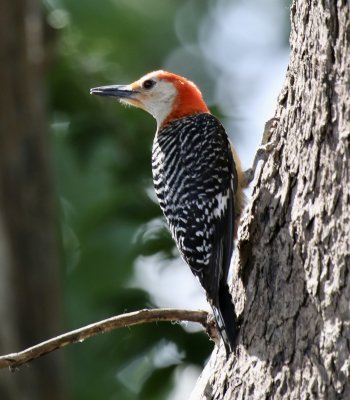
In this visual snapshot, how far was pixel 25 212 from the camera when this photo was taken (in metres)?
8.72

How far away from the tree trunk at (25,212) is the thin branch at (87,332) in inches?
167

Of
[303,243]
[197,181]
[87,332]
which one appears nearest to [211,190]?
[197,181]

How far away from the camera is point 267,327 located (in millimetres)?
4195

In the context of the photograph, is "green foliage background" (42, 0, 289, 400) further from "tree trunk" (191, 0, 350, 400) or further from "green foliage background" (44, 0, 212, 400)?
"tree trunk" (191, 0, 350, 400)

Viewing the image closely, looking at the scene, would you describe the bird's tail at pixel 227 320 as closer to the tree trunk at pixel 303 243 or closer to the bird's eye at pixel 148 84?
the tree trunk at pixel 303 243

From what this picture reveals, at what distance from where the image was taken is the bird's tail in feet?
14.3

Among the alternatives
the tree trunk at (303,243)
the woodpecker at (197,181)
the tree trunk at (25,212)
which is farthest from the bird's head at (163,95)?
the tree trunk at (303,243)

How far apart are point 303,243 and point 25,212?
4.97 metres

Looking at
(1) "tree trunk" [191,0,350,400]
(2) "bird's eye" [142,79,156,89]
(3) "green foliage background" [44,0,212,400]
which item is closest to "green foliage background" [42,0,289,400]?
(3) "green foliage background" [44,0,212,400]

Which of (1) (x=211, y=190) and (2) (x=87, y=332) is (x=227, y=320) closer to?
(2) (x=87, y=332)

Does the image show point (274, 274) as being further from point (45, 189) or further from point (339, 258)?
point (45, 189)

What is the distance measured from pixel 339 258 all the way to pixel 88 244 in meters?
4.80

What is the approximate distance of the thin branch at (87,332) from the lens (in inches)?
175

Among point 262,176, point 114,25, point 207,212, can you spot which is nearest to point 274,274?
point 262,176
